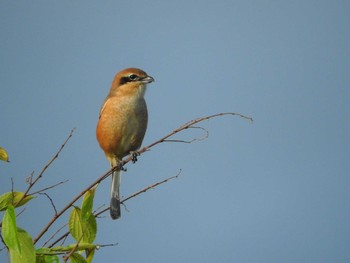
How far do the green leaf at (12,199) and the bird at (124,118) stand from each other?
1.94 m

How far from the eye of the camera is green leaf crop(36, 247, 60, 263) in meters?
1.75

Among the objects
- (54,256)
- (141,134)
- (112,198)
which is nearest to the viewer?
(54,256)

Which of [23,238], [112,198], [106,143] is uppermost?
[23,238]

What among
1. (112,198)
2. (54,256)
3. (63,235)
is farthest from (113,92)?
(54,256)

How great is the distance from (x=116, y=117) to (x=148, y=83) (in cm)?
36

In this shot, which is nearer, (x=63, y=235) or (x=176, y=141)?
(x=63, y=235)

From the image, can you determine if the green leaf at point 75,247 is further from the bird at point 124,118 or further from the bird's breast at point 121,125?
the bird's breast at point 121,125

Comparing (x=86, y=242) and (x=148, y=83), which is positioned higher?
(x=148, y=83)

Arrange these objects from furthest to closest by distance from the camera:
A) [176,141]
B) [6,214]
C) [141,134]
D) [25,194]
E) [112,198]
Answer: [141,134]
[112,198]
[176,141]
[25,194]
[6,214]

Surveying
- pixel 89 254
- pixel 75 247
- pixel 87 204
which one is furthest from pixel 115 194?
pixel 75 247

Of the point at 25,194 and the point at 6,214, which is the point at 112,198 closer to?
the point at 25,194

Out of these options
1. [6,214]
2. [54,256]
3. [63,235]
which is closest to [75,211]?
[63,235]

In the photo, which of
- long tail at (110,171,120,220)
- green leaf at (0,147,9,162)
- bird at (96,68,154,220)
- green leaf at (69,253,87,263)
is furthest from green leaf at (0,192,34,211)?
bird at (96,68,154,220)

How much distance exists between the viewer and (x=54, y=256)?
1.77 metres
